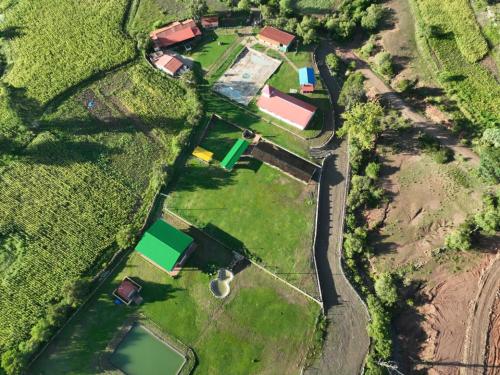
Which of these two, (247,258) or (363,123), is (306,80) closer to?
(363,123)

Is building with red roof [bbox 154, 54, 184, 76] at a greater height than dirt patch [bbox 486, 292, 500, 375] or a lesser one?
greater

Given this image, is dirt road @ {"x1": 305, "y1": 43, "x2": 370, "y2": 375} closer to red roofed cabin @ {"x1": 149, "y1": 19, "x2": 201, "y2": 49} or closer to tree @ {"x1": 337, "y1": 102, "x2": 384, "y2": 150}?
tree @ {"x1": 337, "y1": 102, "x2": 384, "y2": 150}

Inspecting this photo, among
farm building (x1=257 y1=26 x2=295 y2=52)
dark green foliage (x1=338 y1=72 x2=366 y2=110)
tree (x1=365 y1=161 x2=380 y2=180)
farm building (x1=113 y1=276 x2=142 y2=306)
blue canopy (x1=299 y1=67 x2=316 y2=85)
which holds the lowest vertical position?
farm building (x1=113 y1=276 x2=142 y2=306)

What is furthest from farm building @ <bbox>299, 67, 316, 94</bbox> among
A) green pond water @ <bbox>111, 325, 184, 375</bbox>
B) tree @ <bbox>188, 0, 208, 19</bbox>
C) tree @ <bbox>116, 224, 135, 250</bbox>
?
green pond water @ <bbox>111, 325, 184, 375</bbox>

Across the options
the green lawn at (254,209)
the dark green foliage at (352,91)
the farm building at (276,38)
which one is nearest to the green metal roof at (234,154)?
the green lawn at (254,209)

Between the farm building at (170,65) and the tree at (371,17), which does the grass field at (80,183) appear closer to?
the farm building at (170,65)

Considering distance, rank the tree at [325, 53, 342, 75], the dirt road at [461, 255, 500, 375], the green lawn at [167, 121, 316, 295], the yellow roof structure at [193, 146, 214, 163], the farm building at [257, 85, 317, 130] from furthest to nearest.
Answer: the tree at [325, 53, 342, 75]
the farm building at [257, 85, 317, 130]
the yellow roof structure at [193, 146, 214, 163]
the green lawn at [167, 121, 316, 295]
the dirt road at [461, 255, 500, 375]

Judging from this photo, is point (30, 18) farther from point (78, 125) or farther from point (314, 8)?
point (314, 8)
